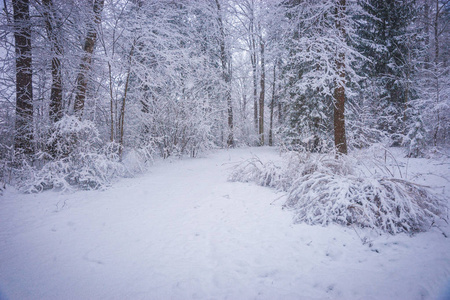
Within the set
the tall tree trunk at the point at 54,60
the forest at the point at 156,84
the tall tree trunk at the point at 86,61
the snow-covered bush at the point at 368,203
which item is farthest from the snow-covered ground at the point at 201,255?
the tall tree trunk at the point at 86,61

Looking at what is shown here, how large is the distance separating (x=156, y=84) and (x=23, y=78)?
3705 mm

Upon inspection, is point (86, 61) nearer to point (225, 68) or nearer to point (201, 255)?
point (201, 255)

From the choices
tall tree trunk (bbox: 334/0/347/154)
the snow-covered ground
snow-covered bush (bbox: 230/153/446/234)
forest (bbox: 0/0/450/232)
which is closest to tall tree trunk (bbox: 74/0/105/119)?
forest (bbox: 0/0/450/232)

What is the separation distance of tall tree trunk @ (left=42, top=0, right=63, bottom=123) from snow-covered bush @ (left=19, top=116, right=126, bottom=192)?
851 millimetres

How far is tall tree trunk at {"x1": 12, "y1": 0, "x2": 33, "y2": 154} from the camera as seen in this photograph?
5230 mm

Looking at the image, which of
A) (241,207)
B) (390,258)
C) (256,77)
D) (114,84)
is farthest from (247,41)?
(390,258)

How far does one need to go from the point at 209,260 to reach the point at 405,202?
9.45ft

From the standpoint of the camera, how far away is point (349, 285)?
184 cm

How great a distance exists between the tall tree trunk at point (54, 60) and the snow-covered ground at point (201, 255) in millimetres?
2811

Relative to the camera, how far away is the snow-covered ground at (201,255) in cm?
181

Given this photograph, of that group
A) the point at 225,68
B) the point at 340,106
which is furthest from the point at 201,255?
the point at 225,68

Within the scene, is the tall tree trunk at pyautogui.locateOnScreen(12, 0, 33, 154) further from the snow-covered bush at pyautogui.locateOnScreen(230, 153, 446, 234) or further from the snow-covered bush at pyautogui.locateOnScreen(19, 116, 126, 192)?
the snow-covered bush at pyautogui.locateOnScreen(230, 153, 446, 234)

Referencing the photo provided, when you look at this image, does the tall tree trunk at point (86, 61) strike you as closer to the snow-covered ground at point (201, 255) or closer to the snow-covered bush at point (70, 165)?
the snow-covered bush at point (70, 165)

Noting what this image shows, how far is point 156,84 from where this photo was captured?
21.5 ft
